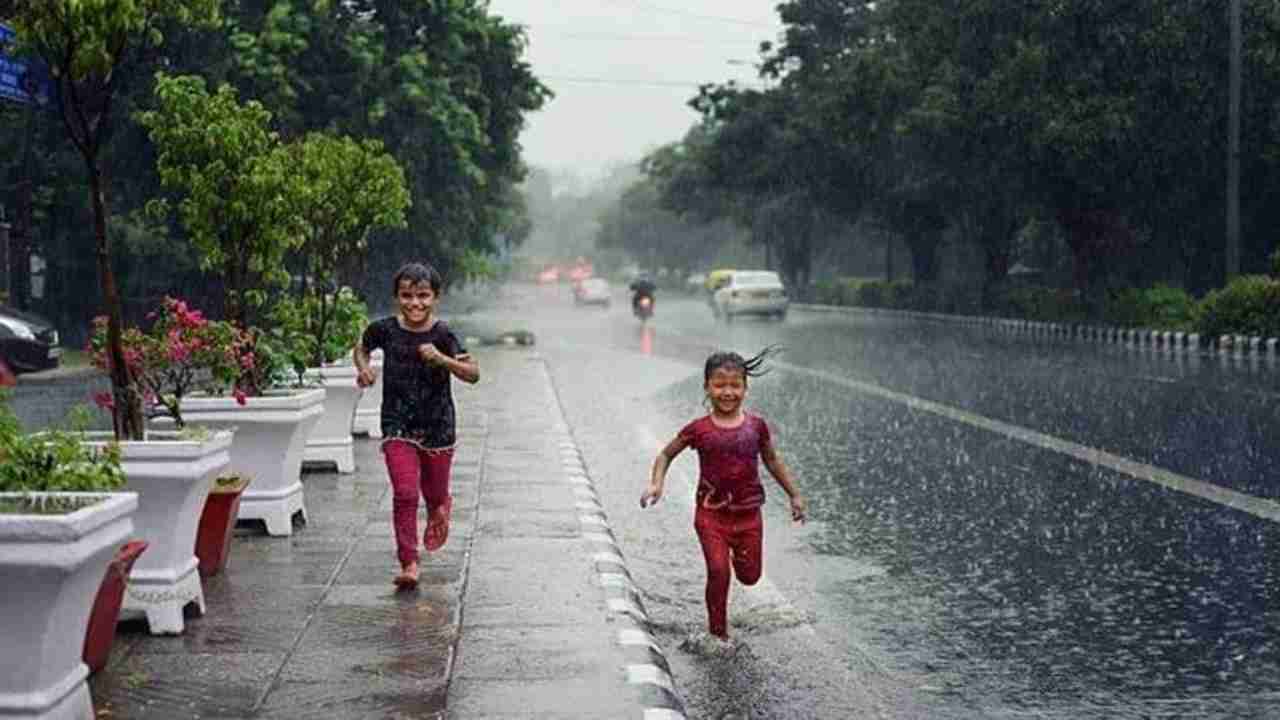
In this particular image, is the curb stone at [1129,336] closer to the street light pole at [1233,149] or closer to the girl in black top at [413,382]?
the street light pole at [1233,149]

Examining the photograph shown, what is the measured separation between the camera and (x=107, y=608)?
6.37m

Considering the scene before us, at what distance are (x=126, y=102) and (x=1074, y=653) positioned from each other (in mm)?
29340

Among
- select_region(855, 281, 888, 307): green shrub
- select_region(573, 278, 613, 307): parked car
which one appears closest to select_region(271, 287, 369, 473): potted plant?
select_region(855, 281, 888, 307): green shrub

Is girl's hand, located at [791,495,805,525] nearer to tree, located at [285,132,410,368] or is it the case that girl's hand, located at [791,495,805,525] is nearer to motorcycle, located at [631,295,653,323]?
tree, located at [285,132,410,368]

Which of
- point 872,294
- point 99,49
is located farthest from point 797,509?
point 872,294

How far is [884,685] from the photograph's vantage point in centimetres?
720

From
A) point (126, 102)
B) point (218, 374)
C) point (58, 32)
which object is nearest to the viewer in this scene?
point (58, 32)

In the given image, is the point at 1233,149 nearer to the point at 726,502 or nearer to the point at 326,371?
the point at 326,371

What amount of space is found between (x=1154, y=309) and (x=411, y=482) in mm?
34246

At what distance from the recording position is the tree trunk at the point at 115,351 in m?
7.79

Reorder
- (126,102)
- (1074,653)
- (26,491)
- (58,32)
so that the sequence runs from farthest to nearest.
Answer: (126,102) < (1074,653) < (58,32) < (26,491)

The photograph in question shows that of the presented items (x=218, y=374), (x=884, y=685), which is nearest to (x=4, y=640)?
(x=884, y=685)

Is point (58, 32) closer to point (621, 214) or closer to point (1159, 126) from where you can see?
point (1159, 126)

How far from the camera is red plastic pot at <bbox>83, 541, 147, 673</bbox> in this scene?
626cm
